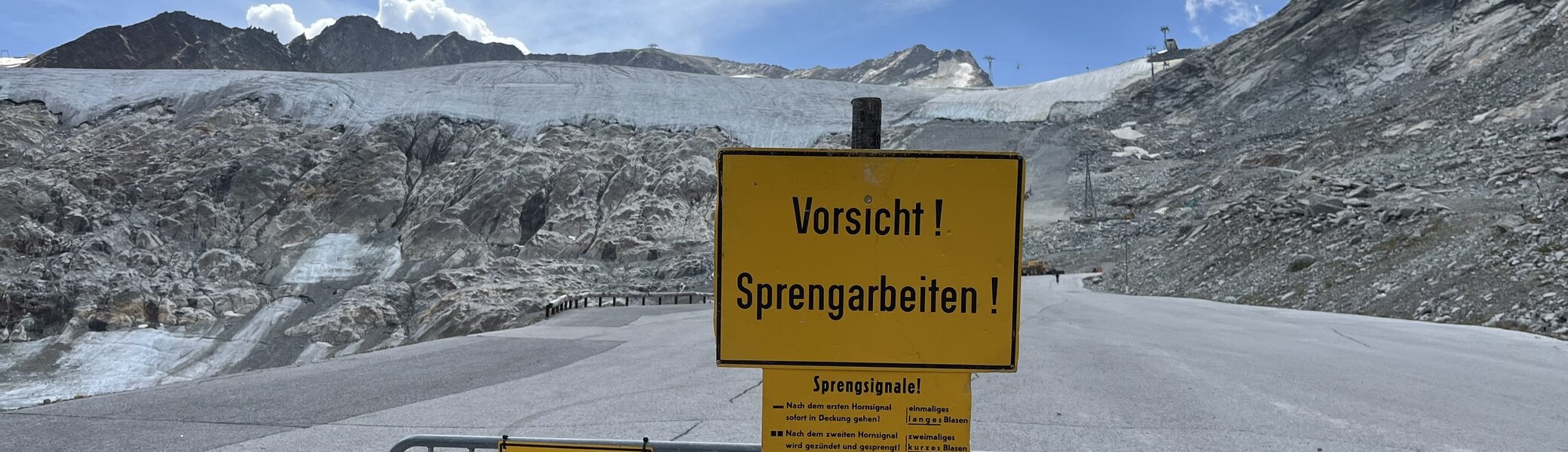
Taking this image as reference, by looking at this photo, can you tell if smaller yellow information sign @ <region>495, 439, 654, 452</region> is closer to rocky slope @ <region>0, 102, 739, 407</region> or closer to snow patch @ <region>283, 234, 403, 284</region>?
rocky slope @ <region>0, 102, 739, 407</region>

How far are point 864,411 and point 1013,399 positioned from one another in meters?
5.16

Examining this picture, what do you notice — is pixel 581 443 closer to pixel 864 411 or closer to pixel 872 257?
pixel 864 411

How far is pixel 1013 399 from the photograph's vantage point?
7.70 metres

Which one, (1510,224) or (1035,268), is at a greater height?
(1510,224)

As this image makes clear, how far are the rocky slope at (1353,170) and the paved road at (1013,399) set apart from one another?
23.2ft

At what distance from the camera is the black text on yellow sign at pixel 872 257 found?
284 centimetres

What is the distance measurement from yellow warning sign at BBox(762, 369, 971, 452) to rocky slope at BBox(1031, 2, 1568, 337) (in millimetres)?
15759

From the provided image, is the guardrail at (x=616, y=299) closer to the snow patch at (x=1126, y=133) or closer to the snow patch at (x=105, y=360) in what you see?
the snow patch at (x=105, y=360)

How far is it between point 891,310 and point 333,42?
202 m

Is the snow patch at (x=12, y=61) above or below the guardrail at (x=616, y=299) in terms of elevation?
above

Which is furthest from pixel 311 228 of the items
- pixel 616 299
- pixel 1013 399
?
pixel 1013 399

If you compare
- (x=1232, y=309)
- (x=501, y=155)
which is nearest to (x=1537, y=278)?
(x=1232, y=309)

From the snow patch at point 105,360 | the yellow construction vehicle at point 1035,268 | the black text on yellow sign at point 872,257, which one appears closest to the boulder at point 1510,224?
the yellow construction vehicle at point 1035,268

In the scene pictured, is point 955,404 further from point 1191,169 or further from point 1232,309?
point 1191,169
